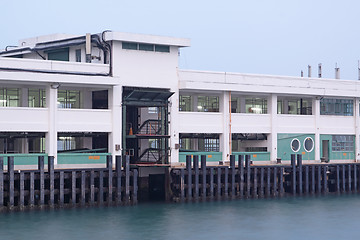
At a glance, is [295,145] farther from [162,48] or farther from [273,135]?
[162,48]

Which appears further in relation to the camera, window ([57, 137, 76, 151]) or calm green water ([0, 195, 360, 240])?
window ([57, 137, 76, 151])

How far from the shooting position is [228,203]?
64000 millimetres

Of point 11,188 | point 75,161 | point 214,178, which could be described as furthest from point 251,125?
point 11,188

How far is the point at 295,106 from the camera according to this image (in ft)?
262

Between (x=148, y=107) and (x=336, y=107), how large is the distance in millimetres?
19424

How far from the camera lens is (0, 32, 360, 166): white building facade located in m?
60.7

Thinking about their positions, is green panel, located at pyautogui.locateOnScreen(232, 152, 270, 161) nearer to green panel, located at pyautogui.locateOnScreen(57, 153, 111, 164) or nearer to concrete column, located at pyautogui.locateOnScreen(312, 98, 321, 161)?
concrete column, located at pyautogui.locateOnScreen(312, 98, 321, 161)

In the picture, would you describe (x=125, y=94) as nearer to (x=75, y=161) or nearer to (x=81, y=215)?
(x=75, y=161)

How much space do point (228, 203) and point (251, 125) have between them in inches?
375

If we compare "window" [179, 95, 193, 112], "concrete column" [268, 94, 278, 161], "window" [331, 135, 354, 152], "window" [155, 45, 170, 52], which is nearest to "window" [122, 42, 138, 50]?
"window" [155, 45, 170, 52]

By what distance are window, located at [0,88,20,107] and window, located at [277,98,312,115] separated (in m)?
26.7

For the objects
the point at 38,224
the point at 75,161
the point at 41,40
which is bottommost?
the point at 38,224

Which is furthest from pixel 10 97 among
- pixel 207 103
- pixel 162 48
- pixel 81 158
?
pixel 207 103

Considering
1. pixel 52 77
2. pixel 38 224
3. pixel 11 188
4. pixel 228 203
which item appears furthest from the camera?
pixel 228 203
